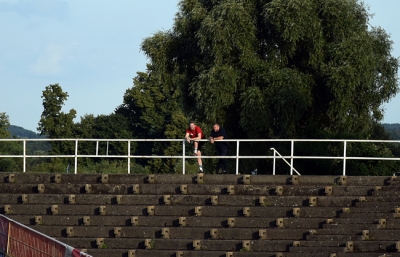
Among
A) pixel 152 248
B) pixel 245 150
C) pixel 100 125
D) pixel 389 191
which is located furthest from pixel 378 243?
pixel 100 125

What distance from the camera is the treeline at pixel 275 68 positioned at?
3494cm

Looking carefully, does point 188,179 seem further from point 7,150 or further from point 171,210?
point 7,150

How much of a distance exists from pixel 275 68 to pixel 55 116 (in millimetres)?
70383

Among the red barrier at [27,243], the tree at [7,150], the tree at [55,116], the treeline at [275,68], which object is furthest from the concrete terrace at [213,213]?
the tree at [55,116]

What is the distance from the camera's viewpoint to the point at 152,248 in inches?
851

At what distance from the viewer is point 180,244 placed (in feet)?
70.6

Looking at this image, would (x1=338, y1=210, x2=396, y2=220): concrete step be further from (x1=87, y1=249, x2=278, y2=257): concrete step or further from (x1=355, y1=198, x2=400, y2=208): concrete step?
(x1=87, y1=249, x2=278, y2=257): concrete step

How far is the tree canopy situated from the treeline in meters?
0.04

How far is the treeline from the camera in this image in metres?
34.9

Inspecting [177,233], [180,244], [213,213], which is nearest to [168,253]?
[180,244]

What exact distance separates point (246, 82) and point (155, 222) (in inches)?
569

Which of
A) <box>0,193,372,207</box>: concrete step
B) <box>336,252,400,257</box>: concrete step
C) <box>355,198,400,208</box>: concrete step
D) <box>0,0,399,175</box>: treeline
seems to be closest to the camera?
<box>336,252,400,257</box>: concrete step

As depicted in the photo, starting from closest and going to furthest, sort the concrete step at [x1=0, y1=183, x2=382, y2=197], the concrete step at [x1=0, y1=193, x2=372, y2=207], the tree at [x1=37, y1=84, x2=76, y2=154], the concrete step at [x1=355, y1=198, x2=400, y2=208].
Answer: the concrete step at [x1=355, y1=198, x2=400, y2=208] → the concrete step at [x1=0, y1=193, x2=372, y2=207] → the concrete step at [x1=0, y1=183, x2=382, y2=197] → the tree at [x1=37, y1=84, x2=76, y2=154]

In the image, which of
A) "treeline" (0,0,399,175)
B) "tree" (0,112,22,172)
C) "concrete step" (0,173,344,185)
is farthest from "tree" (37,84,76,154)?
"concrete step" (0,173,344,185)
